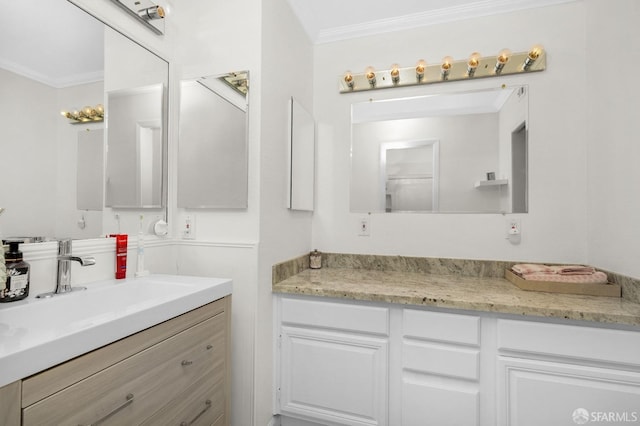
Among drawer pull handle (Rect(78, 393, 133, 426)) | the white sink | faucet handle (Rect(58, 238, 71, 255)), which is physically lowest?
drawer pull handle (Rect(78, 393, 133, 426))

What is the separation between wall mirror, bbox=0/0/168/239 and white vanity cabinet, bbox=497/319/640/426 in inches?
74.2

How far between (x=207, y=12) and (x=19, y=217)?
1.32m

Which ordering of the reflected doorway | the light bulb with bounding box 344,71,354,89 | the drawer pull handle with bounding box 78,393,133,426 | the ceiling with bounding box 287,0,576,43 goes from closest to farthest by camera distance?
1. the drawer pull handle with bounding box 78,393,133,426
2. the ceiling with bounding box 287,0,576,43
3. the reflected doorway
4. the light bulb with bounding box 344,71,354,89

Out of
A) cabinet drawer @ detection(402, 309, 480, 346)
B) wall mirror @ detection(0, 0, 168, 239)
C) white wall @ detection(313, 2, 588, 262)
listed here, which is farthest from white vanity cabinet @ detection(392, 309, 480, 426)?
wall mirror @ detection(0, 0, 168, 239)

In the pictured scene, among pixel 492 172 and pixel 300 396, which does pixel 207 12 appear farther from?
pixel 300 396

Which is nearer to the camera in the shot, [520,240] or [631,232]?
[631,232]

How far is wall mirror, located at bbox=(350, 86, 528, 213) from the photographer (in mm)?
1938

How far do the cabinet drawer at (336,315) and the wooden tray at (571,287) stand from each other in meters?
0.77

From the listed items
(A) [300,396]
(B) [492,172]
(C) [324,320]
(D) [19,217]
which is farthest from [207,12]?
(A) [300,396]

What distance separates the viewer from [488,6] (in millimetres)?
1949

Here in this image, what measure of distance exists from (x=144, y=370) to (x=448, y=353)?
4.13ft

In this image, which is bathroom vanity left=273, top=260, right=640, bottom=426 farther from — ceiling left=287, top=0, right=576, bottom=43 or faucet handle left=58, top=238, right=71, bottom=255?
ceiling left=287, top=0, right=576, bottom=43

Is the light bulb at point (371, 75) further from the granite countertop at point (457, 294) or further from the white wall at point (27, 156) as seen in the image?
the white wall at point (27, 156)

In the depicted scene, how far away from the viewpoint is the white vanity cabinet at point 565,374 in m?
1.25
